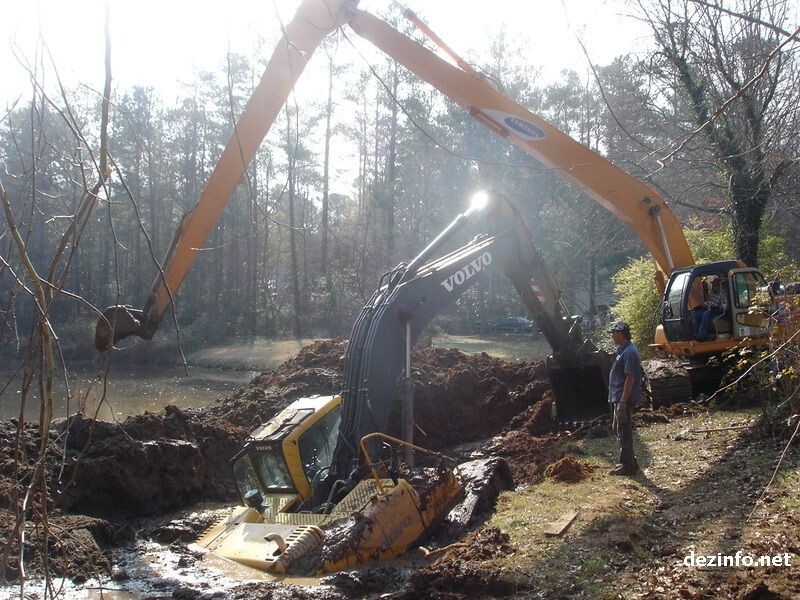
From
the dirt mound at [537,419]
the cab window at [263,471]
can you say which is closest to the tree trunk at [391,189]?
the dirt mound at [537,419]

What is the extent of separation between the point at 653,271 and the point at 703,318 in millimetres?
6783

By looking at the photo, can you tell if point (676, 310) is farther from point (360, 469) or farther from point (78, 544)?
point (78, 544)

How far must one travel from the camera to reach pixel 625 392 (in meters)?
8.12

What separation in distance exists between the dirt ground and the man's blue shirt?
2.83 feet

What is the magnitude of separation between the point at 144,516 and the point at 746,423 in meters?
7.81

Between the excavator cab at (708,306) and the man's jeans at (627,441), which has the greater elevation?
the excavator cab at (708,306)

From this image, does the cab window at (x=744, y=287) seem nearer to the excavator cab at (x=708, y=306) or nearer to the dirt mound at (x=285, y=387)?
the excavator cab at (x=708, y=306)

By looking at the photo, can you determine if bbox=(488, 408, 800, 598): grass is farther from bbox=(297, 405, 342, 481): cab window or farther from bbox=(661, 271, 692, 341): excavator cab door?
bbox=(661, 271, 692, 341): excavator cab door

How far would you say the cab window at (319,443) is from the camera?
7.84 m

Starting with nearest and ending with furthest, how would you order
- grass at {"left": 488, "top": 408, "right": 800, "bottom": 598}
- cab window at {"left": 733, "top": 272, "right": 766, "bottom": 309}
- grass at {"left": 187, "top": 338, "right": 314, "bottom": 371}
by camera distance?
grass at {"left": 488, "top": 408, "right": 800, "bottom": 598} < cab window at {"left": 733, "top": 272, "right": 766, "bottom": 309} < grass at {"left": 187, "top": 338, "right": 314, "bottom": 371}

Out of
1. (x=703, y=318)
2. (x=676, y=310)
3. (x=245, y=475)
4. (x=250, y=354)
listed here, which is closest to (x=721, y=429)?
(x=703, y=318)

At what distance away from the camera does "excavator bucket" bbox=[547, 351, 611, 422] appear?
36.5ft

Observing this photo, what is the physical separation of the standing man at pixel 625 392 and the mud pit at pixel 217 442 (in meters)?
1.17

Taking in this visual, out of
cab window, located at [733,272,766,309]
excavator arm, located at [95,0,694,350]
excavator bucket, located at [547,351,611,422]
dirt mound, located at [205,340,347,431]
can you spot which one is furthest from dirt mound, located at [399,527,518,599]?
dirt mound, located at [205,340,347,431]
